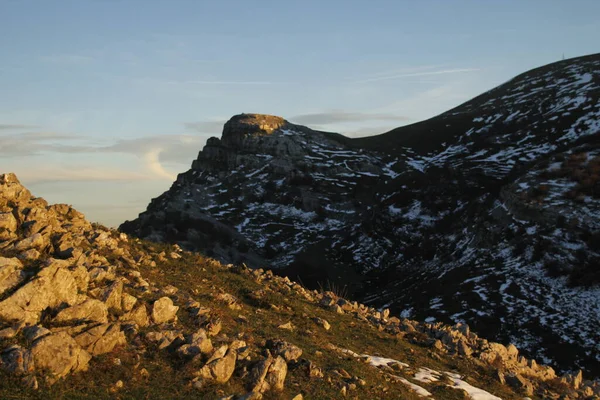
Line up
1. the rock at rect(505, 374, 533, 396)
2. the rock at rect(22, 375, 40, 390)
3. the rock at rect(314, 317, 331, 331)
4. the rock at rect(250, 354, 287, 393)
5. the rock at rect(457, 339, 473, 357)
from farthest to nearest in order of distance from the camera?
the rock at rect(457, 339, 473, 357) → the rock at rect(314, 317, 331, 331) → the rock at rect(505, 374, 533, 396) → the rock at rect(250, 354, 287, 393) → the rock at rect(22, 375, 40, 390)

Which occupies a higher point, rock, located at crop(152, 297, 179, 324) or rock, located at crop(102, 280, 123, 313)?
A: rock, located at crop(102, 280, 123, 313)

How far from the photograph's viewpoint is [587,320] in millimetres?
52844

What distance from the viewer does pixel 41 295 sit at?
621 inches

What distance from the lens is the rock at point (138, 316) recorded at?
17314 mm

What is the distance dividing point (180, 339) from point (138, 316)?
1720 millimetres

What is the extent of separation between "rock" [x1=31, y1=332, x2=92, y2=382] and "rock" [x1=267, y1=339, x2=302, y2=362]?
6043 millimetres

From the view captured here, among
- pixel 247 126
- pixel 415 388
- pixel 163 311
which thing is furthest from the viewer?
pixel 247 126

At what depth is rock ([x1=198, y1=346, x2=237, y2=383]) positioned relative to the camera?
51.1 ft

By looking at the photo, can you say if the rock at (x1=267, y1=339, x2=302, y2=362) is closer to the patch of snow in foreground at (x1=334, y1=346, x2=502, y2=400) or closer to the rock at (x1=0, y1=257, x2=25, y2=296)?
the patch of snow in foreground at (x1=334, y1=346, x2=502, y2=400)

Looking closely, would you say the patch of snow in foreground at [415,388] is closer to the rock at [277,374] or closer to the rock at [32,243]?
the rock at [277,374]

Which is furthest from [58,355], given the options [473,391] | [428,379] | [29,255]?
[473,391]

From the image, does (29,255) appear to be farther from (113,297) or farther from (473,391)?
(473,391)

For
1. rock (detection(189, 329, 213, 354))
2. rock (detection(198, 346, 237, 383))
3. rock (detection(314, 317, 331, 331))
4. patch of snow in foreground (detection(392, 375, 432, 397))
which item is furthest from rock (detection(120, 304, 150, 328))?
rock (detection(314, 317, 331, 331))

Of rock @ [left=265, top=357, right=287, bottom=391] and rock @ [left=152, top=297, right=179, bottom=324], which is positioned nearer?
A: rock @ [left=265, top=357, right=287, bottom=391]
